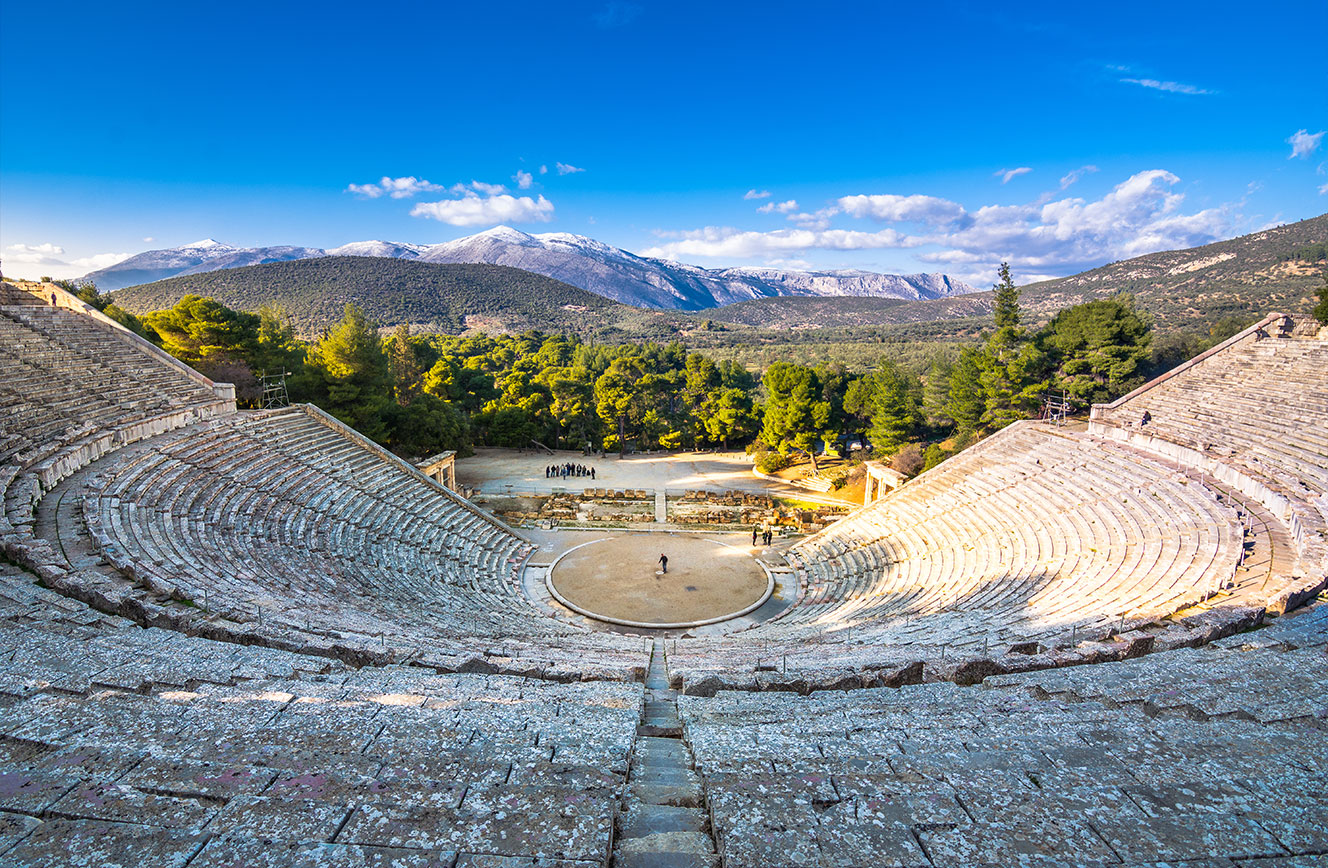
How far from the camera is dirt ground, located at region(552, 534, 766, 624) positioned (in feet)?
52.4

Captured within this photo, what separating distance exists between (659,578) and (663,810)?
13826mm

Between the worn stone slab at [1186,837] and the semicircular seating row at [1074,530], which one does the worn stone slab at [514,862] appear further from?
the semicircular seating row at [1074,530]

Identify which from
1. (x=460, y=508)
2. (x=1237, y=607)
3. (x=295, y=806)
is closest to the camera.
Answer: (x=295, y=806)

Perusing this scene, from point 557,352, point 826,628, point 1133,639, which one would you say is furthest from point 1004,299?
point 557,352

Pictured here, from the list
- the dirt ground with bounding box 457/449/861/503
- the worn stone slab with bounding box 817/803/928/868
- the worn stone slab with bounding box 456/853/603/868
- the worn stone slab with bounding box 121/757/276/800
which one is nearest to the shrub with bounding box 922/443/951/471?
the dirt ground with bounding box 457/449/861/503

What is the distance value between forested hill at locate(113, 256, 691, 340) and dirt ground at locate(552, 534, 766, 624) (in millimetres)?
82048

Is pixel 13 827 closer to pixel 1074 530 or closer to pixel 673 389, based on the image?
pixel 1074 530

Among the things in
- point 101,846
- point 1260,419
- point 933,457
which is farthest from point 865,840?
point 933,457

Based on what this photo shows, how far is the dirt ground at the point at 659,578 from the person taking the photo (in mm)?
15961

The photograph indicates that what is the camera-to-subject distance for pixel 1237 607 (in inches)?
316

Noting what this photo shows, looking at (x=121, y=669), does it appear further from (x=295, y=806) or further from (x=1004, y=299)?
(x=1004, y=299)

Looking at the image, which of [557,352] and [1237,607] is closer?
[1237,607]

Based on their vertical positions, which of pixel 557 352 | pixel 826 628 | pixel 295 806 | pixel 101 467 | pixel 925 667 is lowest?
pixel 826 628

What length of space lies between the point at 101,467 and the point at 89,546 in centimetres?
506
